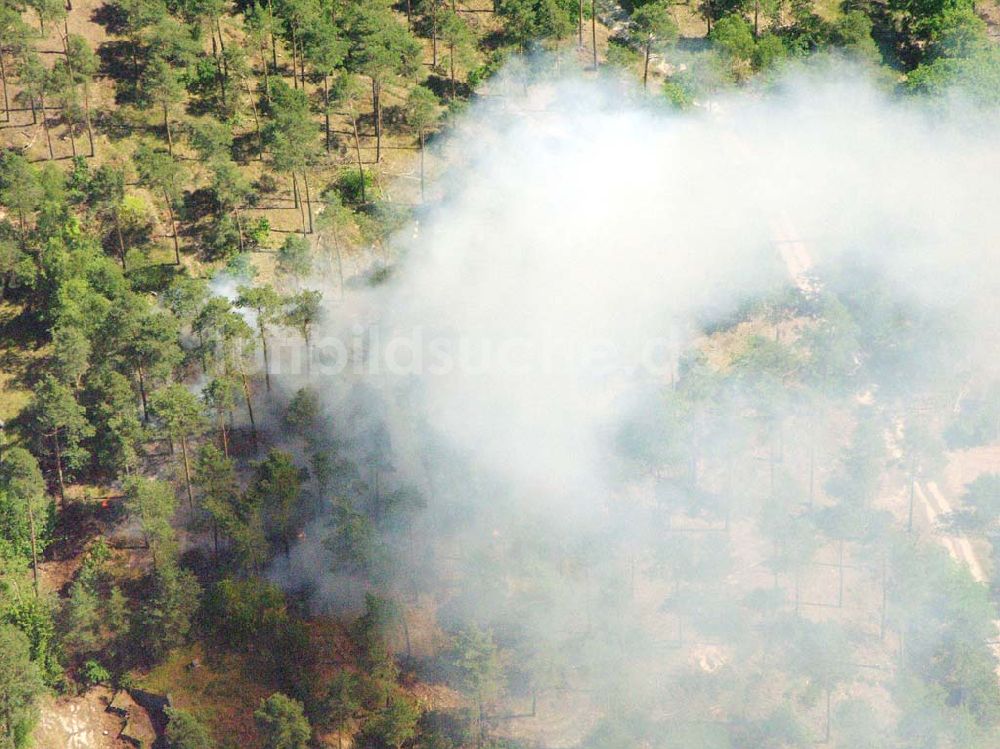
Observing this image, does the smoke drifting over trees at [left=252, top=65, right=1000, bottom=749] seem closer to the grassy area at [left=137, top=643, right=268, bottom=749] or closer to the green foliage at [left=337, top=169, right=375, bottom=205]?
the green foliage at [left=337, top=169, right=375, bottom=205]

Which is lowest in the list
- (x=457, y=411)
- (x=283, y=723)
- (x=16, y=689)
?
(x=283, y=723)

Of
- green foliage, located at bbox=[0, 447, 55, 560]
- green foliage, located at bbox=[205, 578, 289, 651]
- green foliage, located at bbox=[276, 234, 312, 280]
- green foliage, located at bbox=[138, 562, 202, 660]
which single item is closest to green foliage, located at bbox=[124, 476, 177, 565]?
green foliage, located at bbox=[138, 562, 202, 660]

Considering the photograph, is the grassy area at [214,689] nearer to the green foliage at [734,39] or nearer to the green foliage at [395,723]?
the green foliage at [395,723]

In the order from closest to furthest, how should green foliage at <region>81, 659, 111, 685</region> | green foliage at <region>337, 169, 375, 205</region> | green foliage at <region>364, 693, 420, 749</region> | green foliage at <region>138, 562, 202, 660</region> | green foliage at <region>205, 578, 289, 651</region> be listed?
green foliage at <region>364, 693, 420, 749</region>, green foliage at <region>138, 562, 202, 660</region>, green foliage at <region>205, 578, 289, 651</region>, green foliage at <region>81, 659, 111, 685</region>, green foliage at <region>337, 169, 375, 205</region>

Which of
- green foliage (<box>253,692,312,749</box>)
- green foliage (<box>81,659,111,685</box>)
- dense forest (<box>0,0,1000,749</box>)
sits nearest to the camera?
green foliage (<box>253,692,312,749</box>)

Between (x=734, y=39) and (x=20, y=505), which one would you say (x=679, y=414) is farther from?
(x=20, y=505)

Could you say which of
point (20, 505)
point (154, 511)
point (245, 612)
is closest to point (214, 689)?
point (245, 612)

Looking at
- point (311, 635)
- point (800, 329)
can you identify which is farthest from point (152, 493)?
point (800, 329)

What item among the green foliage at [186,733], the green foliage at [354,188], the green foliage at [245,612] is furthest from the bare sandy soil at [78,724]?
the green foliage at [354,188]

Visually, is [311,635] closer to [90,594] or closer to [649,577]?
[90,594]
